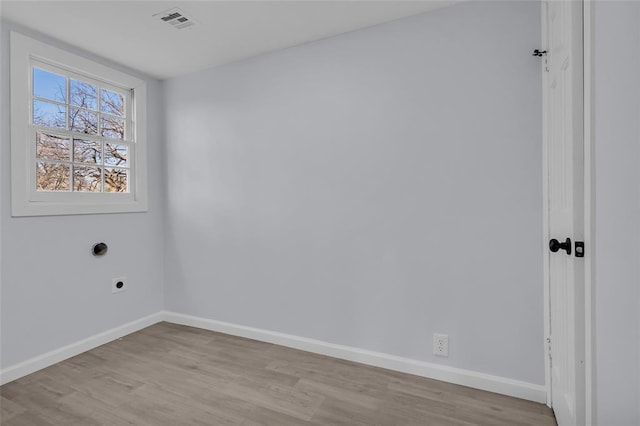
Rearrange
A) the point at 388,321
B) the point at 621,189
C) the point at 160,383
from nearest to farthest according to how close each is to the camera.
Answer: the point at 621,189 < the point at 160,383 < the point at 388,321

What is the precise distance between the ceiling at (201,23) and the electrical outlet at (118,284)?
6.36 feet

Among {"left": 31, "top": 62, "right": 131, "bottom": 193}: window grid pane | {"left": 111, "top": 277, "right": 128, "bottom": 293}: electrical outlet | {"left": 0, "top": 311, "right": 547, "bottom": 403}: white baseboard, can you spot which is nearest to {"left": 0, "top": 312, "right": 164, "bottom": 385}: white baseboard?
{"left": 0, "top": 311, "right": 547, "bottom": 403}: white baseboard

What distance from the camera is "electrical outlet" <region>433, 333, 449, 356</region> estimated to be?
6.83 ft

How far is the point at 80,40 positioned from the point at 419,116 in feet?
8.54

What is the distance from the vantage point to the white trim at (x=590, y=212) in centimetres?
93

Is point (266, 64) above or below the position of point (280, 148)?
above

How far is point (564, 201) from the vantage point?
1.35 metres

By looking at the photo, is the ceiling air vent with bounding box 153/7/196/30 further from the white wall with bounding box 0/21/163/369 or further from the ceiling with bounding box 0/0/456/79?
the white wall with bounding box 0/21/163/369

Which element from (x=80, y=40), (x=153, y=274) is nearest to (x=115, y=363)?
(x=153, y=274)

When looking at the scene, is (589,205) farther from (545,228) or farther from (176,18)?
(176,18)

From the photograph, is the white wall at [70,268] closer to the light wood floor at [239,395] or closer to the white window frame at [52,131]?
the white window frame at [52,131]

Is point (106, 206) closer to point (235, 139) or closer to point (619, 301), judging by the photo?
point (235, 139)

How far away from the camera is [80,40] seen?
246 centimetres

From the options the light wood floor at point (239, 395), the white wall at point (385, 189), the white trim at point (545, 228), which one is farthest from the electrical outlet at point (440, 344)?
the white trim at point (545, 228)
